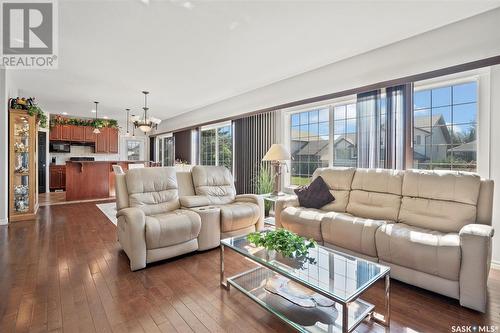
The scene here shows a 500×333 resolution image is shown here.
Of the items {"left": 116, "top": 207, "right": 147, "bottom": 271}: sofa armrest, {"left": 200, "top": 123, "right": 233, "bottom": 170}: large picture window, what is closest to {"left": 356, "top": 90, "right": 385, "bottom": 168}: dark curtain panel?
{"left": 116, "top": 207, "right": 147, "bottom": 271}: sofa armrest

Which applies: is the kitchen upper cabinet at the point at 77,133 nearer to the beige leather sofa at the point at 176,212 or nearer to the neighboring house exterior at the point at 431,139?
the beige leather sofa at the point at 176,212

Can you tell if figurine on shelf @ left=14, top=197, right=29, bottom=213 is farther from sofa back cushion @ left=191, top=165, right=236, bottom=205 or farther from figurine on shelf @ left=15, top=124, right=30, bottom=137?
sofa back cushion @ left=191, top=165, right=236, bottom=205

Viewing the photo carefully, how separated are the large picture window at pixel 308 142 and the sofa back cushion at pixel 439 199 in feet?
5.60

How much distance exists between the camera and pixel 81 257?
2.85 meters

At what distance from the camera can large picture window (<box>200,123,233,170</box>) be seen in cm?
647

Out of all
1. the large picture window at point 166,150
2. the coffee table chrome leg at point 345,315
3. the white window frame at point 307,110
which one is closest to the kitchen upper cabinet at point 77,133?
the large picture window at point 166,150

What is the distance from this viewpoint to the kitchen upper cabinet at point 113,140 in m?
8.84

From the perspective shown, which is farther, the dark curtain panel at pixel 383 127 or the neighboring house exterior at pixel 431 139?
the dark curtain panel at pixel 383 127

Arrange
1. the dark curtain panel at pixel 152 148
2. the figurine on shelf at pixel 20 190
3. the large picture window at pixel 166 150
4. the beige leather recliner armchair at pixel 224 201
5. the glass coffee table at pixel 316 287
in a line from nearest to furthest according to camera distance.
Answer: the glass coffee table at pixel 316 287 → the beige leather recliner armchair at pixel 224 201 → the figurine on shelf at pixel 20 190 → the large picture window at pixel 166 150 → the dark curtain panel at pixel 152 148

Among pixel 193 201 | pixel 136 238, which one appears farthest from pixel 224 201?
pixel 136 238

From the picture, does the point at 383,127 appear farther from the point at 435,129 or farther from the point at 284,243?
the point at 284,243

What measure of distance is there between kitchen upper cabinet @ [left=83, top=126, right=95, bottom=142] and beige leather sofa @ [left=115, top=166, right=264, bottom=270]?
6.58m

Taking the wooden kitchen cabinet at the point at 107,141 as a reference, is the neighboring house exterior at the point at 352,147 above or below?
below

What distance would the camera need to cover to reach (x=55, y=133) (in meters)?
7.82
